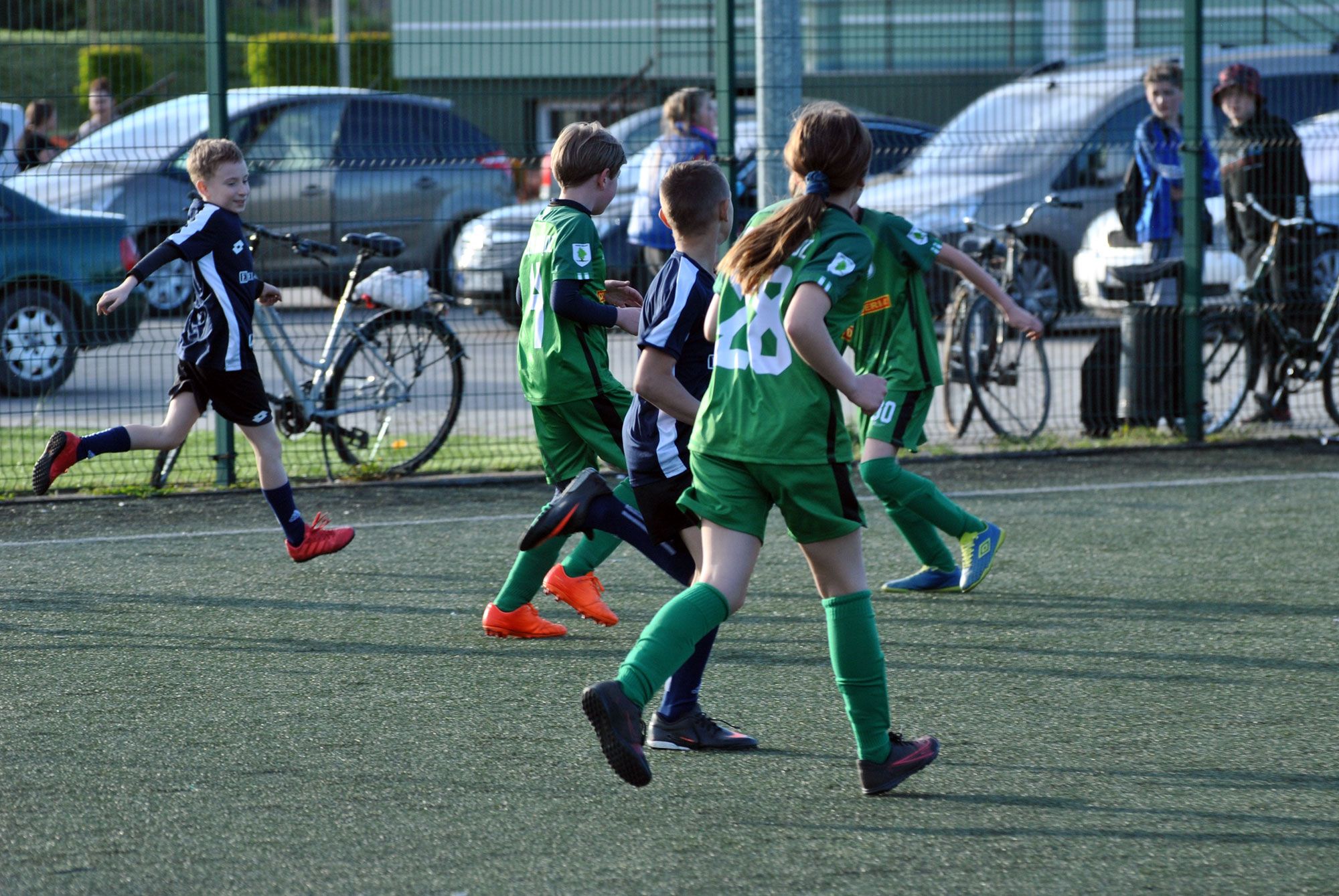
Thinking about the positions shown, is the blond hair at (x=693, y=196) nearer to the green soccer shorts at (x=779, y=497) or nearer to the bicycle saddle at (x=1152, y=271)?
the green soccer shorts at (x=779, y=497)

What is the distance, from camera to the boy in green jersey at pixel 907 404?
5.28 m

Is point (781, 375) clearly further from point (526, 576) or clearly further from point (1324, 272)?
point (1324, 272)

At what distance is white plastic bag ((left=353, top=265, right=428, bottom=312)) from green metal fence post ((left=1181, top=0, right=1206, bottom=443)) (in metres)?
4.01

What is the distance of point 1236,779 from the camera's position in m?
3.78

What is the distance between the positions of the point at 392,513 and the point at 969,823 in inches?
170

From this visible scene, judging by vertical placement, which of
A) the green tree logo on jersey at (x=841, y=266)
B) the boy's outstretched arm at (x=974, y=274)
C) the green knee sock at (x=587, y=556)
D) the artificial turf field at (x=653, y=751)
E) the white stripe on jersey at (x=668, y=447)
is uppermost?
the green tree logo on jersey at (x=841, y=266)

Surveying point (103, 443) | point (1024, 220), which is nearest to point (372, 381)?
point (103, 443)

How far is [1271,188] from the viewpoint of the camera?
931 cm

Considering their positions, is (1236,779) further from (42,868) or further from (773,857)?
(42,868)

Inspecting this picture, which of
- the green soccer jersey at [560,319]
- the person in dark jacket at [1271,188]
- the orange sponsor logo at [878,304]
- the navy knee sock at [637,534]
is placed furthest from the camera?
the person in dark jacket at [1271,188]

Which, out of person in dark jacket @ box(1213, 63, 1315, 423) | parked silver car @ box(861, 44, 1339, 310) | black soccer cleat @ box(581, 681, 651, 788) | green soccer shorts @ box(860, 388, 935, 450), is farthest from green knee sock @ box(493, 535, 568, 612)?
person in dark jacket @ box(1213, 63, 1315, 423)

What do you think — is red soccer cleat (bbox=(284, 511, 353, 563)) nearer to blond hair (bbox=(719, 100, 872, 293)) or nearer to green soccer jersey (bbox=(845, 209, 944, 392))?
green soccer jersey (bbox=(845, 209, 944, 392))

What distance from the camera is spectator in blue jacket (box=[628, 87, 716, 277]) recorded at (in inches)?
344

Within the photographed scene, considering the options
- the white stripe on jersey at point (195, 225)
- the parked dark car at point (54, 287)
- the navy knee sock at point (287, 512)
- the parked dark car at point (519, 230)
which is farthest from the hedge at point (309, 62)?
the navy knee sock at point (287, 512)
